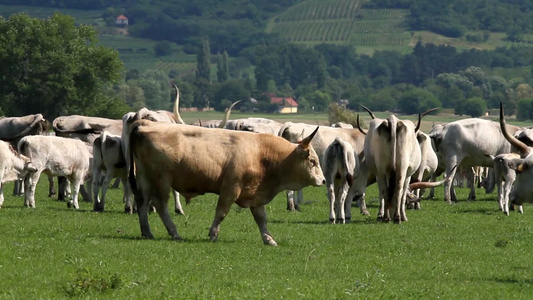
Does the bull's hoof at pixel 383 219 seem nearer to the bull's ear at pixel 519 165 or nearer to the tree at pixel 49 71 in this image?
the bull's ear at pixel 519 165

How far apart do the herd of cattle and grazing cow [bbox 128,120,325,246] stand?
2cm

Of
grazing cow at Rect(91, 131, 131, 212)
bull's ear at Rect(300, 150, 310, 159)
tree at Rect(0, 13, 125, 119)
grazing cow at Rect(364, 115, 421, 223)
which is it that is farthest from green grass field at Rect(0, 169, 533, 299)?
tree at Rect(0, 13, 125, 119)

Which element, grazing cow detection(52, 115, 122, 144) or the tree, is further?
the tree

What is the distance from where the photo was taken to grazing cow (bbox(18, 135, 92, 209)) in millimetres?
26594

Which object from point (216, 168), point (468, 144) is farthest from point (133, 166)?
point (468, 144)

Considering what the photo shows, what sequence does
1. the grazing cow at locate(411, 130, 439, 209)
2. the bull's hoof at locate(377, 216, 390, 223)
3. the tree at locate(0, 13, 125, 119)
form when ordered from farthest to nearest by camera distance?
the tree at locate(0, 13, 125, 119) → the grazing cow at locate(411, 130, 439, 209) → the bull's hoof at locate(377, 216, 390, 223)

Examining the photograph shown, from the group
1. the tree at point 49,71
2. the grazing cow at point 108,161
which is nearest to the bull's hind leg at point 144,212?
the grazing cow at point 108,161

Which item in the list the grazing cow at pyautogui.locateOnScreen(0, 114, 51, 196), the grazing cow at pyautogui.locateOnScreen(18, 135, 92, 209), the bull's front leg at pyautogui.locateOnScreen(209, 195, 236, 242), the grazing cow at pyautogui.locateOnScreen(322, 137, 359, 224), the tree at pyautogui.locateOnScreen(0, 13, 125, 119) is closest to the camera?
the bull's front leg at pyautogui.locateOnScreen(209, 195, 236, 242)

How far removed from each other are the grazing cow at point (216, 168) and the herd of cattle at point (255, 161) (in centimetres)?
2

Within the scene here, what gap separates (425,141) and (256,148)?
9.11 m

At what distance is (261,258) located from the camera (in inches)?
674

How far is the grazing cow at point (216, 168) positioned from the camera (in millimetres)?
18938

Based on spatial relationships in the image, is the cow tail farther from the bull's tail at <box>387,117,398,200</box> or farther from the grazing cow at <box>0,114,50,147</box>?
the grazing cow at <box>0,114,50,147</box>

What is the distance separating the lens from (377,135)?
23812 millimetres
